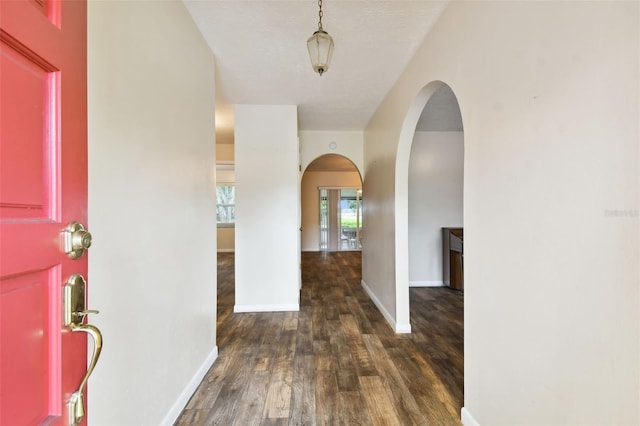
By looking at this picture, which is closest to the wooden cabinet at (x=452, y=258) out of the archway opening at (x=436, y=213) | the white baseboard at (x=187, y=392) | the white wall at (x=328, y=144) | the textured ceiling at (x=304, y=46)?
the archway opening at (x=436, y=213)

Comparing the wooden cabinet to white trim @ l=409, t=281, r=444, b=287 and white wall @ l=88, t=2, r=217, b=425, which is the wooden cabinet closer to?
white trim @ l=409, t=281, r=444, b=287

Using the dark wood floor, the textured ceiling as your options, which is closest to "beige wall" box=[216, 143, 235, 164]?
the textured ceiling

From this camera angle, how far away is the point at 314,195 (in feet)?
29.9

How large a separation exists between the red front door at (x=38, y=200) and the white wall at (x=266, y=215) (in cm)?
286

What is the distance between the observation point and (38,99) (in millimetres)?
577

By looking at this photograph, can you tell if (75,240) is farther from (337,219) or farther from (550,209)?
(337,219)

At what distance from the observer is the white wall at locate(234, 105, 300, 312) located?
3.53 metres

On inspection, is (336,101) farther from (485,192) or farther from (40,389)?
(40,389)

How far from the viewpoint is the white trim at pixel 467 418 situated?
1547 millimetres

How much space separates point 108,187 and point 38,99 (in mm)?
590

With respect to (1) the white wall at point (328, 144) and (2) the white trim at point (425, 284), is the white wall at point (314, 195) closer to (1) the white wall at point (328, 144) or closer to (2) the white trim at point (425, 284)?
(1) the white wall at point (328, 144)

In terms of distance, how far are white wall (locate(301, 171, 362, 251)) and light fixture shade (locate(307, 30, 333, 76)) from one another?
7.44 meters

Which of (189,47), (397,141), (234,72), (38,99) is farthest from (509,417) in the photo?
(234,72)

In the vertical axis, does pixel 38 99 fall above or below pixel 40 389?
above
